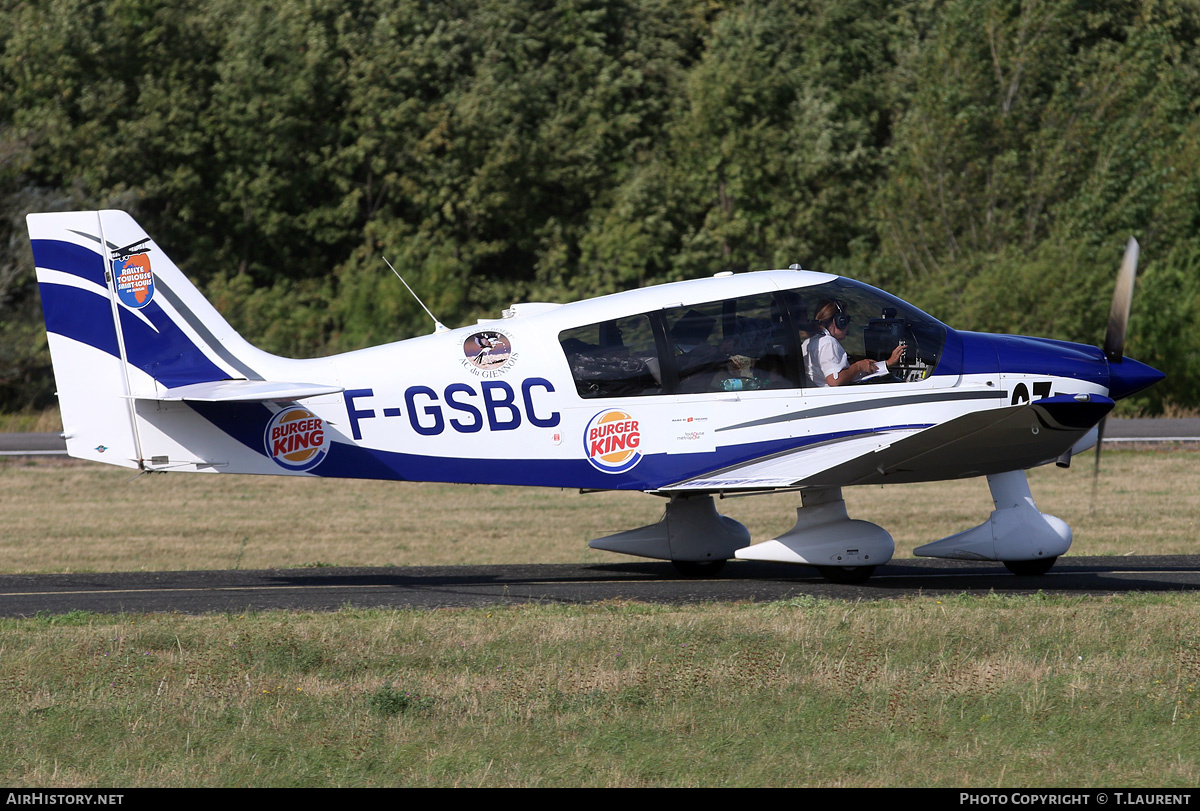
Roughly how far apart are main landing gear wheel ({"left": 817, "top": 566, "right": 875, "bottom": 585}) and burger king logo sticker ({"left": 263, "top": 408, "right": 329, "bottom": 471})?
4.76 meters

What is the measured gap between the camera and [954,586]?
11797 mm

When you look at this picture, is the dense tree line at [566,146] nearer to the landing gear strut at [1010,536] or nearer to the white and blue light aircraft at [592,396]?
the landing gear strut at [1010,536]

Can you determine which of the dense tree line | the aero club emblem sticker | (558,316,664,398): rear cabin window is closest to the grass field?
(558,316,664,398): rear cabin window

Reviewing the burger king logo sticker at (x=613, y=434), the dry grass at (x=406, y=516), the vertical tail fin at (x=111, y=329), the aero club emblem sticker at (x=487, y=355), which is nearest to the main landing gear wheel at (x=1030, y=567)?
the dry grass at (x=406, y=516)

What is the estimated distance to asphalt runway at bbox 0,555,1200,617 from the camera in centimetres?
1074

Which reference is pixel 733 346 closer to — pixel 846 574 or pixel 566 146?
pixel 846 574

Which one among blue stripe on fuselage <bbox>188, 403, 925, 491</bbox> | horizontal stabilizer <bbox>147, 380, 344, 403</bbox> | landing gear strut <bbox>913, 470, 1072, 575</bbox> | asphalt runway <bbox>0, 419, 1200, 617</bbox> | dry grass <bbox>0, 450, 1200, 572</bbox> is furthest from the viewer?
dry grass <bbox>0, 450, 1200, 572</bbox>

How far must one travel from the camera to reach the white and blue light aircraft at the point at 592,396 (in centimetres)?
1093

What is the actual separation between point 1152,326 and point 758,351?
82.1 feet

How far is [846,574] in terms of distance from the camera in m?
11.8

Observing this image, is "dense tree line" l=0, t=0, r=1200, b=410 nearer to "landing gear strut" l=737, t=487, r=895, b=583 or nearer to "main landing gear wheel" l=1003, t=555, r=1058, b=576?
"main landing gear wheel" l=1003, t=555, r=1058, b=576

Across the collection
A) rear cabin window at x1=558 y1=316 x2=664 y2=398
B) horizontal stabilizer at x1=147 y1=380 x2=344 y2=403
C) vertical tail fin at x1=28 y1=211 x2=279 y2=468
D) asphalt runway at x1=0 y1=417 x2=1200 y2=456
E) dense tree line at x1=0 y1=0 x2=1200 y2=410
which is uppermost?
dense tree line at x1=0 y1=0 x2=1200 y2=410

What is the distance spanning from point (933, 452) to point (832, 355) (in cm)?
127

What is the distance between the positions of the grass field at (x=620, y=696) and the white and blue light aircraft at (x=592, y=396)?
4.90 ft
